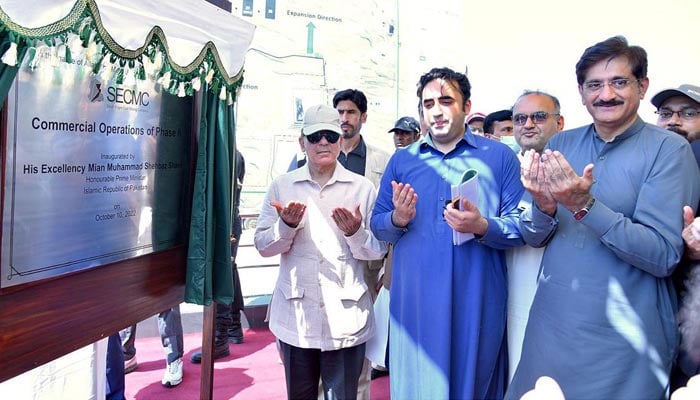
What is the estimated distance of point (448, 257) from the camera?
2.20 metres

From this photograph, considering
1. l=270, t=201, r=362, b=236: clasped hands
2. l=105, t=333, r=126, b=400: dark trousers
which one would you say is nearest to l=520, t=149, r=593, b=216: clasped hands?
l=270, t=201, r=362, b=236: clasped hands

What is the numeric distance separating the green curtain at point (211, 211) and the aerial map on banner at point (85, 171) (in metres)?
0.12

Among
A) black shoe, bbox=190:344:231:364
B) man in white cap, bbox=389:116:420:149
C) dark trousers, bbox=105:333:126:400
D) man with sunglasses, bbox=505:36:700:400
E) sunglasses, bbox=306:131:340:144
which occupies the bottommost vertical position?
black shoe, bbox=190:344:231:364

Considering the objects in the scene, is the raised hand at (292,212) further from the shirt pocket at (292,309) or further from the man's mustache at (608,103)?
the man's mustache at (608,103)

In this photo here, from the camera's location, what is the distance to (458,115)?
7.72 ft

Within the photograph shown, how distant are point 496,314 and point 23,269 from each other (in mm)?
1939

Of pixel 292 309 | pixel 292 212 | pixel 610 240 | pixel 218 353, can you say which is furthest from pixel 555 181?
pixel 218 353

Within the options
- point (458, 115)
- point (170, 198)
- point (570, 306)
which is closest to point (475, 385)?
point (570, 306)

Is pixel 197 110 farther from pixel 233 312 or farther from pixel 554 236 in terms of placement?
pixel 233 312

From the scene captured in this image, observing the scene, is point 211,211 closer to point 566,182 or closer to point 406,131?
point 566,182

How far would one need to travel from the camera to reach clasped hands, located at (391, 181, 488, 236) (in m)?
2.04

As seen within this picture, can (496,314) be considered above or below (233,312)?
above

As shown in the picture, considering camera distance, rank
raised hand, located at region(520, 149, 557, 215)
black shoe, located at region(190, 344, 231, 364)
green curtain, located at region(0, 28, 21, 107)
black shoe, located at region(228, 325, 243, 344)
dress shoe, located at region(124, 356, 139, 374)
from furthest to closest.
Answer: black shoe, located at region(228, 325, 243, 344) < black shoe, located at region(190, 344, 231, 364) < dress shoe, located at region(124, 356, 139, 374) < raised hand, located at region(520, 149, 557, 215) < green curtain, located at region(0, 28, 21, 107)

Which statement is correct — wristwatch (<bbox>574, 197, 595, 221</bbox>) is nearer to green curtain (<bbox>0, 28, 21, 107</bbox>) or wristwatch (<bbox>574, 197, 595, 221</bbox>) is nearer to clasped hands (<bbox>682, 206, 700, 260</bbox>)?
clasped hands (<bbox>682, 206, 700, 260</bbox>)
